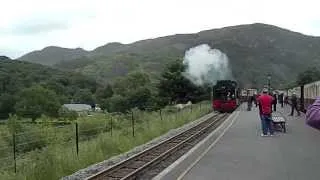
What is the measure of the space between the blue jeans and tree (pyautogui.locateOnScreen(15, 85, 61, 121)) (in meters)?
88.7

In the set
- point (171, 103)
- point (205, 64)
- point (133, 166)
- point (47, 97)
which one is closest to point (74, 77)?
point (47, 97)

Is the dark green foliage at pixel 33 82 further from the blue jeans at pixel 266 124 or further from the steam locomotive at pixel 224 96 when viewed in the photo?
the blue jeans at pixel 266 124

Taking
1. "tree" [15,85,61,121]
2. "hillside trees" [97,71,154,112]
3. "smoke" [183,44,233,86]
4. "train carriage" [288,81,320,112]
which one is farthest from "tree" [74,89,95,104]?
"train carriage" [288,81,320,112]

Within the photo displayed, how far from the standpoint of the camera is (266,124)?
2067 cm

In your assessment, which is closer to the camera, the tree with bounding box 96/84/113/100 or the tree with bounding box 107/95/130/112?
the tree with bounding box 107/95/130/112

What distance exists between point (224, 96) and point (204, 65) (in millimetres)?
8520

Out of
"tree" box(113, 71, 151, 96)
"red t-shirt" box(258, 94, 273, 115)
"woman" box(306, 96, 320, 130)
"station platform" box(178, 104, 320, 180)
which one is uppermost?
"tree" box(113, 71, 151, 96)

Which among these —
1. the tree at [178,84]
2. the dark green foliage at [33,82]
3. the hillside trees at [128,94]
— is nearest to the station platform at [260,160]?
the tree at [178,84]

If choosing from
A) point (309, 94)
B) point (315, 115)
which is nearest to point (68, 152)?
point (315, 115)

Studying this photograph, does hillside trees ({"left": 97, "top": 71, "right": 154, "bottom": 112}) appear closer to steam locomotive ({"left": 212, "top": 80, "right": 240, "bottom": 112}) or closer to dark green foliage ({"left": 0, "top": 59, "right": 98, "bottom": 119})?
dark green foliage ({"left": 0, "top": 59, "right": 98, "bottom": 119})

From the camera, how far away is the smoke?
60.8 m

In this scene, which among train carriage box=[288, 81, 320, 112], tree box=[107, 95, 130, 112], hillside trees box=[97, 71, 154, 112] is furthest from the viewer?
tree box=[107, 95, 130, 112]

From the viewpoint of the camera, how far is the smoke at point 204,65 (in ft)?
200

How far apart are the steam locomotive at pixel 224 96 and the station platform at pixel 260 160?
31.6 meters
